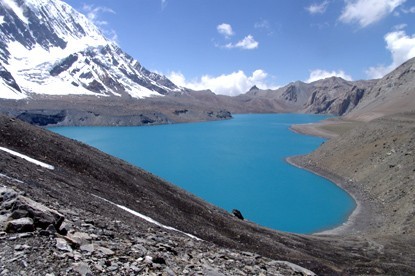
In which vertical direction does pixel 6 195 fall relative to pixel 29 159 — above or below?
below

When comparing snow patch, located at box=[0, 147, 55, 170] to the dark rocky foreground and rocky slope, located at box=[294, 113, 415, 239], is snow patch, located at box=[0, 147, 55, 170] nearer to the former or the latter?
the dark rocky foreground

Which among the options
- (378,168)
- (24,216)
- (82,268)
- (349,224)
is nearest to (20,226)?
(24,216)

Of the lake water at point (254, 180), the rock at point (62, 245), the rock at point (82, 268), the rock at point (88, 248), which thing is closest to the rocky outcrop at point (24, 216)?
the rock at point (62, 245)

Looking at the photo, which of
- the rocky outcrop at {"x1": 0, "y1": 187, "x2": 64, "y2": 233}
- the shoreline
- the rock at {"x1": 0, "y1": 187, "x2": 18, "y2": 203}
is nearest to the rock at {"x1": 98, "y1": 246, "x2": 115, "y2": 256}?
the rocky outcrop at {"x1": 0, "y1": 187, "x2": 64, "y2": 233}

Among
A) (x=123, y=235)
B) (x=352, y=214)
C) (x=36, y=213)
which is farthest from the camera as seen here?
(x=352, y=214)

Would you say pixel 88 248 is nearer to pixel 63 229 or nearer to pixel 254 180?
pixel 63 229

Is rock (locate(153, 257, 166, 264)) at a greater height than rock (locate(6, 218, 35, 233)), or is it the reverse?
rock (locate(153, 257, 166, 264))
